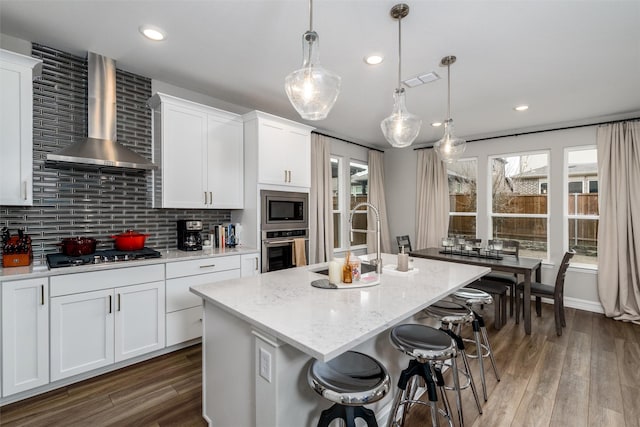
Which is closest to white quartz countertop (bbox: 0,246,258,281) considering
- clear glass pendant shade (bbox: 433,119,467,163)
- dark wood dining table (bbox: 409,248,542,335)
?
clear glass pendant shade (bbox: 433,119,467,163)

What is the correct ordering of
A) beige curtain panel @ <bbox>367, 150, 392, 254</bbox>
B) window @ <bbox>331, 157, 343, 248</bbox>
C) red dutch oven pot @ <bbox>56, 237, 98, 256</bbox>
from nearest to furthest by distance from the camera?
red dutch oven pot @ <bbox>56, 237, 98, 256</bbox> → window @ <bbox>331, 157, 343, 248</bbox> → beige curtain panel @ <bbox>367, 150, 392, 254</bbox>

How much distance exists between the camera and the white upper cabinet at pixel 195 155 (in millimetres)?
2943

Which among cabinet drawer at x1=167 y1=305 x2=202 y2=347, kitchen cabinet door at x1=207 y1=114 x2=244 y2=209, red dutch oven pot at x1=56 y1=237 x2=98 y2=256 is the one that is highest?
kitchen cabinet door at x1=207 y1=114 x2=244 y2=209

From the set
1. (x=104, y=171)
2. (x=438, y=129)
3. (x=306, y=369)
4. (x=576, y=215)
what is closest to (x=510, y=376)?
(x=306, y=369)

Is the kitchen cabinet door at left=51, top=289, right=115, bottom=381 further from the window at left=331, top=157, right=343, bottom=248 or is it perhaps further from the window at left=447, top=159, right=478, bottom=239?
the window at left=447, top=159, right=478, bottom=239

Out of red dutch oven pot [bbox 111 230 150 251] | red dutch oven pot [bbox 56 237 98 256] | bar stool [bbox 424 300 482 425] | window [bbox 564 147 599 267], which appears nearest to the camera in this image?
bar stool [bbox 424 300 482 425]

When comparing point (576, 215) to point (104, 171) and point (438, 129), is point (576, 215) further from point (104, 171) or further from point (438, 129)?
point (104, 171)

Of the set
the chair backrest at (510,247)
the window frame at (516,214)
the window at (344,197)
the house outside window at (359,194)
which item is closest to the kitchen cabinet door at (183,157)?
the window at (344,197)

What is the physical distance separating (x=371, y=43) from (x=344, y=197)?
123 inches

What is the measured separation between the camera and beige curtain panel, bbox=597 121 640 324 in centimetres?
372

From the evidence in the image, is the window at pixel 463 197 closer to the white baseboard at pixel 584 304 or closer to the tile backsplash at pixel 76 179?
the white baseboard at pixel 584 304

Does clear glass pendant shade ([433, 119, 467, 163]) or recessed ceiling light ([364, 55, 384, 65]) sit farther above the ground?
recessed ceiling light ([364, 55, 384, 65])

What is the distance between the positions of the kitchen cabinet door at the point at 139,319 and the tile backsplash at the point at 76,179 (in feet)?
2.11

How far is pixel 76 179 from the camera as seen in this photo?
2.65 m
